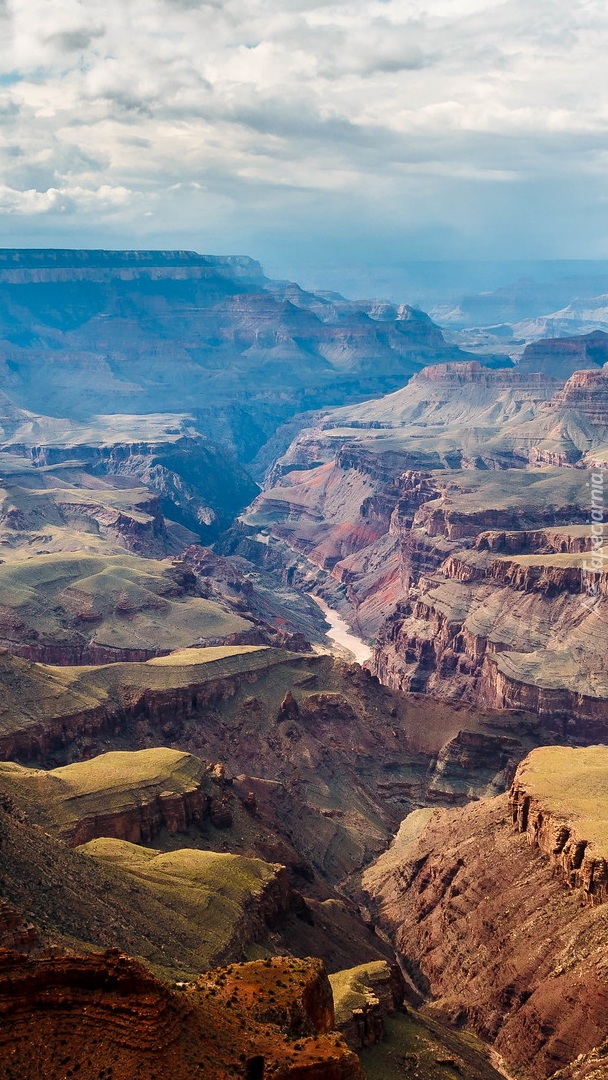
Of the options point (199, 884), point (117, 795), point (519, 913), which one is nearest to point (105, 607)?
point (117, 795)

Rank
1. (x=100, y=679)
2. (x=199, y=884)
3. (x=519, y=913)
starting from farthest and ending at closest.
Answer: (x=100, y=679) → (x=519, y=913) → (x=199, y=884)

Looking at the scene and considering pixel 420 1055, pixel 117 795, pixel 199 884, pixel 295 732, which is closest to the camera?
pixel 420 1055

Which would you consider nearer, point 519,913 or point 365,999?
point 365,999

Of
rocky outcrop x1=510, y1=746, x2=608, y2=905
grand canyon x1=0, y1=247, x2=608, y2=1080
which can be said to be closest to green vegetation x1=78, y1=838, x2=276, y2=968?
grand canyon x1=0, y1=247, x2=608, y2=1080

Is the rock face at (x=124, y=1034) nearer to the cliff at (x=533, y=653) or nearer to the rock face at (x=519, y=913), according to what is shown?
the rock face at (x=519, y=913)

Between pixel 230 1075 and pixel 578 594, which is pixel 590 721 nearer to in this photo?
pixel 578 594

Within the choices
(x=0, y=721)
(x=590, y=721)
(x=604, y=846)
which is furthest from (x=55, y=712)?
(x=590, y=721)

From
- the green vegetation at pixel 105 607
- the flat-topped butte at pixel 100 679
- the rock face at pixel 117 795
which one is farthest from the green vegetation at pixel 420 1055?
the green vegetation at pixel 105 607

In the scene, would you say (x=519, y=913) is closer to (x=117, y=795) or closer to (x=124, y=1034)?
(x=117, y=795)
